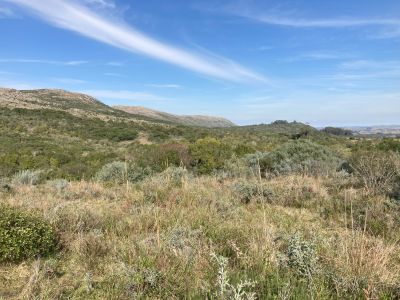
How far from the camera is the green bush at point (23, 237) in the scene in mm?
4031

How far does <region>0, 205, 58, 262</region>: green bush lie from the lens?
13.2 feet

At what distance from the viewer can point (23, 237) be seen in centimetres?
414

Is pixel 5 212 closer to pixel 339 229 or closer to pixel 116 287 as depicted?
pixel 116 287

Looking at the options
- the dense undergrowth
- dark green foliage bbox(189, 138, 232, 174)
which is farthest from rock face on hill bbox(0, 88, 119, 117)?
the dense undergrowth

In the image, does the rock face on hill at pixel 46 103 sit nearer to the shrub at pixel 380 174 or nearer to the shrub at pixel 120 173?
the shrub at pixel 120 173

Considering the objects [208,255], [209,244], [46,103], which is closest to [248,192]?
[209,244]

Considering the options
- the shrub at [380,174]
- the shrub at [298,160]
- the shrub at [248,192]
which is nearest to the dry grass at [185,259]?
the shrub at [248,192]

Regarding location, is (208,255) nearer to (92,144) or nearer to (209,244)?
(209,244)

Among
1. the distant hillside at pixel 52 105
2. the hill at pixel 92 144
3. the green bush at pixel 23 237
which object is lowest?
the hill at pixel 92 144

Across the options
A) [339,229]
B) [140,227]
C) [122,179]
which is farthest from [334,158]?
[140,227]

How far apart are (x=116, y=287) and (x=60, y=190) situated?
659 cm

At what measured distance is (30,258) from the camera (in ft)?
13.5

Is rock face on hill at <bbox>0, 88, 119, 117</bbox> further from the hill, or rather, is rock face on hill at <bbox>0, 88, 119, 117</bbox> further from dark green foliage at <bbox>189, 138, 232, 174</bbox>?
dark green foliage at <bbox>189, 138, 232, 174</bbox>

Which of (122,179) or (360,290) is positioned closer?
(360,290)
